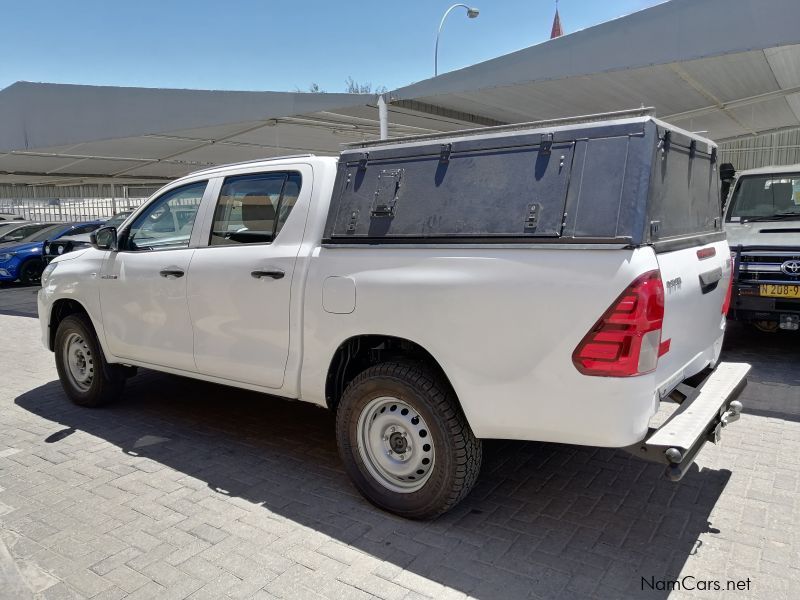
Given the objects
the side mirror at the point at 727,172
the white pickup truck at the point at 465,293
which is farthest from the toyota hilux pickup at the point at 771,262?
the white pickup truck at the point at 465,293

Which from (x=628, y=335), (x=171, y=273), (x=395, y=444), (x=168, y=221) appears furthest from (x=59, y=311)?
(x=628, y=335)

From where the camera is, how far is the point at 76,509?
371 cm

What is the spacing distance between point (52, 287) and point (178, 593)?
3.68 m

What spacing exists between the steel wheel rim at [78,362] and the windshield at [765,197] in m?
7.57

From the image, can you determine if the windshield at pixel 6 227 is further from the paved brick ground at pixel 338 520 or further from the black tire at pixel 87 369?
the paved brick ground at pixel 338 520

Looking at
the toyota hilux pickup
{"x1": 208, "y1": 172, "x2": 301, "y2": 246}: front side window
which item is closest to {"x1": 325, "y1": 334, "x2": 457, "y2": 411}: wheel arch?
{"x1": 208, "y1": 172, "x2": 301, "y2": 246}: front side window

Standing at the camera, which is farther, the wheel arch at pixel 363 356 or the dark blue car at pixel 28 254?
the dark blue car at pixel 28 254

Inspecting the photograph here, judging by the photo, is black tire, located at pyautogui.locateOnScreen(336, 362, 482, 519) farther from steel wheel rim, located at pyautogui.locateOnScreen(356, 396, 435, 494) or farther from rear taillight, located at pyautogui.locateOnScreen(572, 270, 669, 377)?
rear taillight, located at pyautogui.locateOnScreen(572, 270, 669, 377)

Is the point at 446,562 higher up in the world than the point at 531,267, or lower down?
lower down

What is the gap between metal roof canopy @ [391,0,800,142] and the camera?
21.1ft

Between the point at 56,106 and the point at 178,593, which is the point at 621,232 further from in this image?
the point at 56,106

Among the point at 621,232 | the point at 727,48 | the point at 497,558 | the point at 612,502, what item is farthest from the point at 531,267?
the point at 727,48

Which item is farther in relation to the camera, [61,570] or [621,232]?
[61,570]

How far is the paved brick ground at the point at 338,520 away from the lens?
9.59ft
